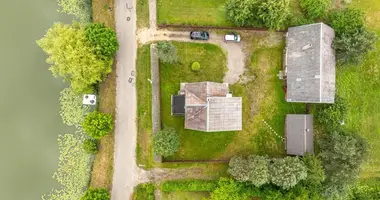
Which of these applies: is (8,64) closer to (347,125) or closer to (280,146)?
(280,146)

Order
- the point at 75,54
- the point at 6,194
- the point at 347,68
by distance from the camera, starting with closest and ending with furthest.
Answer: the point at 75,54 → the point at 6,194 → the point at 347,68

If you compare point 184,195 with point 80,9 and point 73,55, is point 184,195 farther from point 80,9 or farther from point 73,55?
point 80,9

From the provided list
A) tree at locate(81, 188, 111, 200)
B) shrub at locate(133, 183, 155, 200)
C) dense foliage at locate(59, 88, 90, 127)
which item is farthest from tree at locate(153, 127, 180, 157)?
dense foliage at locate(59, 88, 90, 127)

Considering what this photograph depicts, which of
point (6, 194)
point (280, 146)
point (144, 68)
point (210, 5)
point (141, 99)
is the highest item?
point (210, 5)

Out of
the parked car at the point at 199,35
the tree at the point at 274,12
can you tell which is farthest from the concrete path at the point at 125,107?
the tree at the point at 274,12

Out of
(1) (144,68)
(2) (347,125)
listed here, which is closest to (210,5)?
(1) (144,68)
